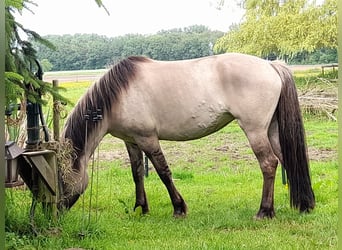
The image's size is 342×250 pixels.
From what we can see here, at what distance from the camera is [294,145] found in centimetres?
279

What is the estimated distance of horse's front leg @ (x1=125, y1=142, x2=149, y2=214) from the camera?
2908 mm

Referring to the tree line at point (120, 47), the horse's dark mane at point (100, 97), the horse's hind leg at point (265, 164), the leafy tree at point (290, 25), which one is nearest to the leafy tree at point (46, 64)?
the tree line at point (120, 47)

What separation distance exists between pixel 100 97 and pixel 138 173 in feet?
1.55

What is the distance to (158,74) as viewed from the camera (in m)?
2.89

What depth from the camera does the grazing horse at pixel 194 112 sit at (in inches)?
110

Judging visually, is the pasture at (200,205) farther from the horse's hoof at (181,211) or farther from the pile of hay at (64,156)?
the pile of hay at (64,156)

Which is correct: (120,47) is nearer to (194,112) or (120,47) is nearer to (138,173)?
(194,112)

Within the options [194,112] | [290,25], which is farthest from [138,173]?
[290,25]

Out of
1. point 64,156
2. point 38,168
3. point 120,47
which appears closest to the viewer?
point 38,168

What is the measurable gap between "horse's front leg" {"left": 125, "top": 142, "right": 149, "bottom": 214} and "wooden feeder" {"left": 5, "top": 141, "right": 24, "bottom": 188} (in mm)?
798

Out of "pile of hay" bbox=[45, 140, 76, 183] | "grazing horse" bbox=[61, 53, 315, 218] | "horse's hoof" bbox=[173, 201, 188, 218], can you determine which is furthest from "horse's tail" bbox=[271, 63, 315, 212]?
"pile of hay" bbox=[45, 140, 76, 183]

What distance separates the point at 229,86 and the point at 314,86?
0.43 meters

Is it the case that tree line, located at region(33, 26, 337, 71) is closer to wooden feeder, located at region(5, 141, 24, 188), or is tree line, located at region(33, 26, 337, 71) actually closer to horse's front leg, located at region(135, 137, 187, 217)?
horse's front leg, located at region(135, 137, 187, 217)

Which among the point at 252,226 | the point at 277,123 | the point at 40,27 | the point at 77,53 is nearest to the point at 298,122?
the point at 277,123
